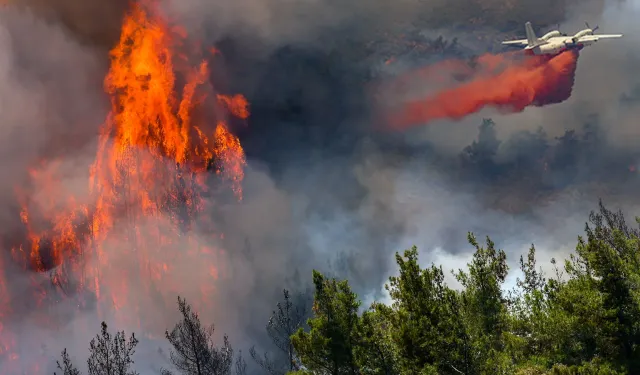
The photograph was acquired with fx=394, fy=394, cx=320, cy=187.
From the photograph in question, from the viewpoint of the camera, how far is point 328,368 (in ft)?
138

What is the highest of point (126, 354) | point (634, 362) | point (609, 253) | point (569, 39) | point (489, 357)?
point (569, 39)

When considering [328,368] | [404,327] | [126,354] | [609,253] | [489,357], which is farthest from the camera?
[126,354]

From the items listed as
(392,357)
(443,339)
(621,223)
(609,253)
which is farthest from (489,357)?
(621,223)

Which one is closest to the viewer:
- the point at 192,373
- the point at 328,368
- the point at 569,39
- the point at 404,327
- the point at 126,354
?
the point at 404,327

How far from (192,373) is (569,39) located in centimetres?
12460

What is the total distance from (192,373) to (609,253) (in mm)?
59047

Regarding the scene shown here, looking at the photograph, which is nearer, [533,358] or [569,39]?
[533,358]

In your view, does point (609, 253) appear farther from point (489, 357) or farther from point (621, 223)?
point (621, 223)

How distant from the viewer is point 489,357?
32031mm

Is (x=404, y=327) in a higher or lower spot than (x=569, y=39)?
lower

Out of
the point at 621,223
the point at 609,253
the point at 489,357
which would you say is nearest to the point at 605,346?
the point at 609,253

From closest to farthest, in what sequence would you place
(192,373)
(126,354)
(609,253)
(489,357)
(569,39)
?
(489,357) < (609,253) < (126,354) < (192,373) < (569,39)

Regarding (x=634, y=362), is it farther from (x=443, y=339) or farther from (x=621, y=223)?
(x=621, y=223)

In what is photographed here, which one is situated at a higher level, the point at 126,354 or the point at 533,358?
the point at 126,354
